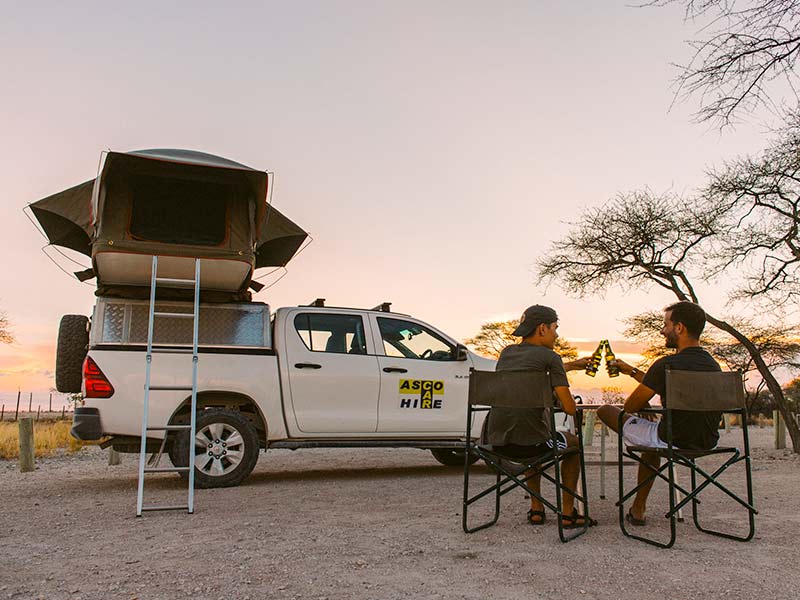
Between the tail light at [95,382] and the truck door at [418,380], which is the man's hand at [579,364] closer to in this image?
the truck door at [418,380]

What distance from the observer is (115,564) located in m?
4.06

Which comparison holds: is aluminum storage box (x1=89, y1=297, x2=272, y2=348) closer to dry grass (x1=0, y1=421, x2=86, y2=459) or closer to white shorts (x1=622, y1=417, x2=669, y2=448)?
white shorts (x1=622, y1=417, x2=669, y2=448)

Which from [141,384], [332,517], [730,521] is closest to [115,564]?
[332,517]

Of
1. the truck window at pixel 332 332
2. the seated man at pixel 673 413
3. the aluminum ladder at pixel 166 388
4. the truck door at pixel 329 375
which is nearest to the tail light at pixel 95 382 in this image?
the aluminum ladder at pixel 166 388

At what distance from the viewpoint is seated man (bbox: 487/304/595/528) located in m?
4.79

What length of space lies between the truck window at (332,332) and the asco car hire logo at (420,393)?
611 mm

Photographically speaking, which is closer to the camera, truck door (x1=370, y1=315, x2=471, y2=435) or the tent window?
the tent window

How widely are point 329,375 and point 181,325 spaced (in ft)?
5.27

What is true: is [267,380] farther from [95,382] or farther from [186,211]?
[186,211]

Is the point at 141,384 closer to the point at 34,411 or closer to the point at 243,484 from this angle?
the point at 243,484

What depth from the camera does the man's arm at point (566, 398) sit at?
471cm

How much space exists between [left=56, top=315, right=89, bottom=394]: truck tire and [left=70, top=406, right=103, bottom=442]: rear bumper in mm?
752

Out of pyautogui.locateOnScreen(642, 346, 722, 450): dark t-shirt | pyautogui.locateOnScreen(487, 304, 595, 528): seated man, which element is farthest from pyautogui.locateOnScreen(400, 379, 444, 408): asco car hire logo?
pyautogui.locateOnScreen(642, 346, 722, 450): dark t-shirt

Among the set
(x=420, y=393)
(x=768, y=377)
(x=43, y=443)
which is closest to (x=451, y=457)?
(x=420, y=393)
